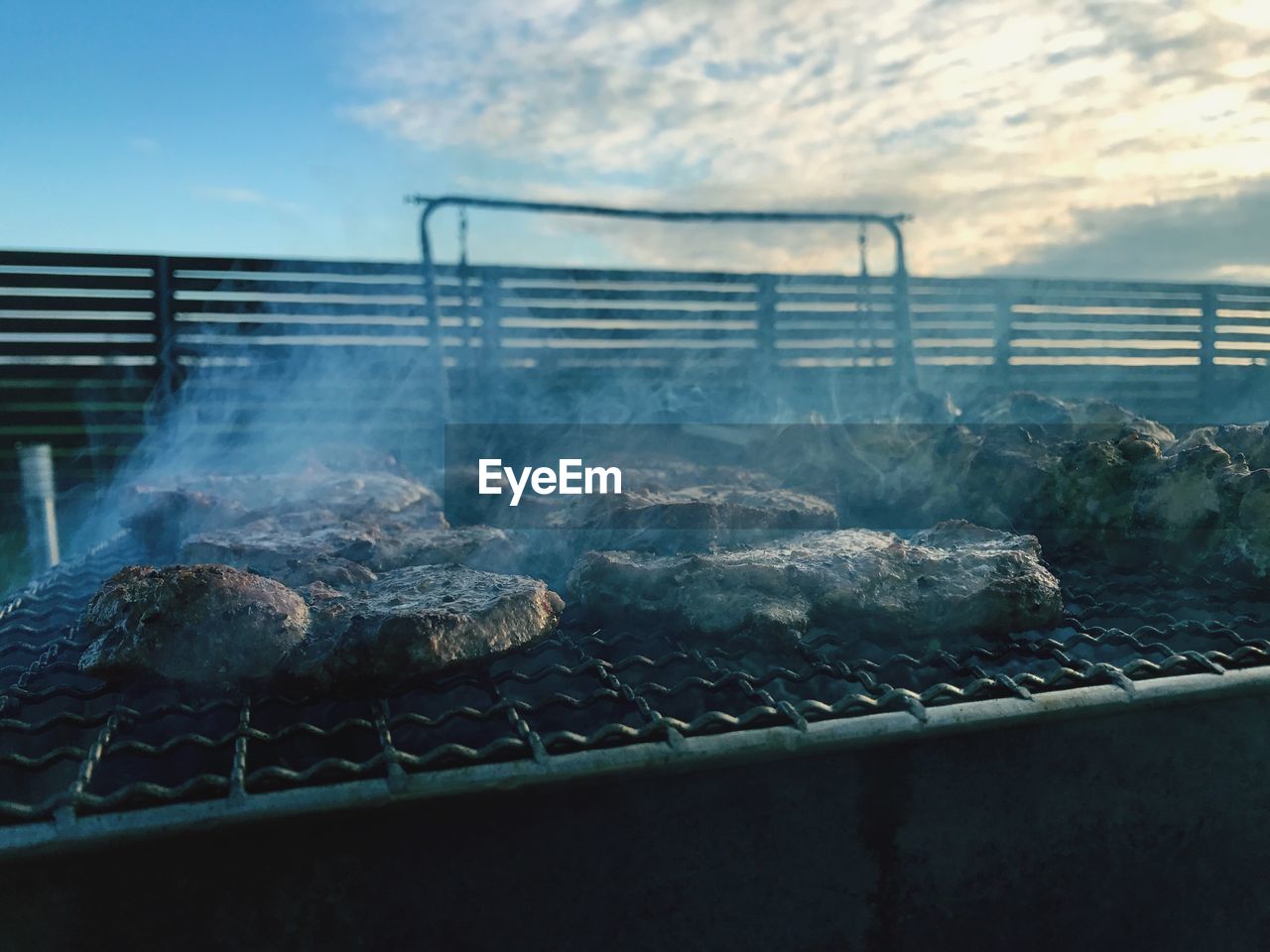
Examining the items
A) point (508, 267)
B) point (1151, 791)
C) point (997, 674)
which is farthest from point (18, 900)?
point (508, 267)

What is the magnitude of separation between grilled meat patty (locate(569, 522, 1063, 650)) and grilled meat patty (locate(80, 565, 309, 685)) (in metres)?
0.95

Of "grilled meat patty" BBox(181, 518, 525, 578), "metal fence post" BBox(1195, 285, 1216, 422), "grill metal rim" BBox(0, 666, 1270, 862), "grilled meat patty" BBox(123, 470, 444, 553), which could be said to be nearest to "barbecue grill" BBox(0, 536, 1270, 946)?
A: "grill metal rim" BBox(0, 666, 1270, 862)

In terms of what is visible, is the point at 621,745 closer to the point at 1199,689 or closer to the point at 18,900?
the point at 18,900

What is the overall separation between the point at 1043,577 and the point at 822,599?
0.72 m

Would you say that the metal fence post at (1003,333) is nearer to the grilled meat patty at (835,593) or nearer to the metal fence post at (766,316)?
the metal fence post at (766,316)

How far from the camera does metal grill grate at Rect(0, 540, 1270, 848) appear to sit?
1777mm

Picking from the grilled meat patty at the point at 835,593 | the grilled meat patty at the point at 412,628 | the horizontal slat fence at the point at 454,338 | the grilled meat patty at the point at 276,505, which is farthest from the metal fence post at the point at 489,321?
the grilled meat patty at the point at 412,628

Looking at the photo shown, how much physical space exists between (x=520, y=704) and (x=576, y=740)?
0.27 m

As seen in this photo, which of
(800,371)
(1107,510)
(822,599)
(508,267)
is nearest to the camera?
(822,599)

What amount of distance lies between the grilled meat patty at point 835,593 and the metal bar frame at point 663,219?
6.04 metres

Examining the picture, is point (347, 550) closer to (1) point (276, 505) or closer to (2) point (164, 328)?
(1) point (276, 505)

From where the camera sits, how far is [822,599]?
2.57 m

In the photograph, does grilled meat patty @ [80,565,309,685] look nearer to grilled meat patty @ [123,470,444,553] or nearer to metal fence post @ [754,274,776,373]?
grilled meat patty @ [123,470,444,553]

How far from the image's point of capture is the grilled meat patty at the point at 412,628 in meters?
2.16
